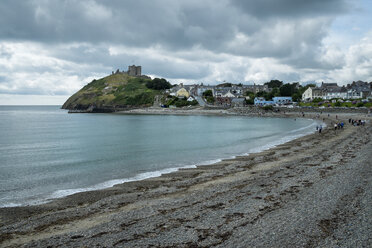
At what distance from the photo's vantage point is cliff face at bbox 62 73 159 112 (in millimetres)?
153000

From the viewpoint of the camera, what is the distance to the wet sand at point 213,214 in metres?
8.76

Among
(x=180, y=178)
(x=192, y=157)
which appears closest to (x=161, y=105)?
(x=192, y=157)

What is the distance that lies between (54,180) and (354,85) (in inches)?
4779

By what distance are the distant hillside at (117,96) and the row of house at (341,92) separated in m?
74.1

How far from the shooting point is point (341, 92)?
112 m

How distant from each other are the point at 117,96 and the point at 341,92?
11334 cm

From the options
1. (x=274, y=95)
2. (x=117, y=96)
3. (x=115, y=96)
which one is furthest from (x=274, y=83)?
(x=115, y=96)

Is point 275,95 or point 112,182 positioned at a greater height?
point 275,95

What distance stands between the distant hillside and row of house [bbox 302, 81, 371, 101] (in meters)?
74.1

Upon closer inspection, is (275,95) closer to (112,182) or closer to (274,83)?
(274,83)

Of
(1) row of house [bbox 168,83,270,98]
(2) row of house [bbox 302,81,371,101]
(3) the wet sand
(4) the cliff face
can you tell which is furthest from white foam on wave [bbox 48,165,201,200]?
(4) the cliff face

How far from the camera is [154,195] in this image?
45.7ft

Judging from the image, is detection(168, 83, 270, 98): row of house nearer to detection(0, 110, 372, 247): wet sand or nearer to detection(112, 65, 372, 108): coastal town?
detection(112, 65, 372, 108): coastal town

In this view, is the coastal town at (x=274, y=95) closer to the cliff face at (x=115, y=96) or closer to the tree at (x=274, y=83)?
the cliff face at (x=115, y=96)
